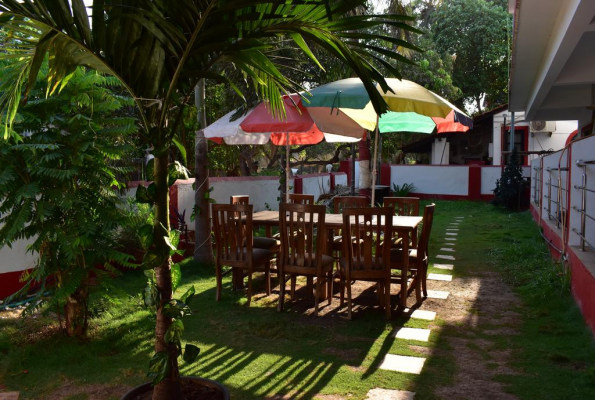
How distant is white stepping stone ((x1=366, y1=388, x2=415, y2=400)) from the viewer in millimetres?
2916

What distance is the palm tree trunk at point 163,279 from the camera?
7.42 feet

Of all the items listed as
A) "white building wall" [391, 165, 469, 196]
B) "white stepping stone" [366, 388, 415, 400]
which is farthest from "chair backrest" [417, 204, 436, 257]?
"white building wall" [391, 165, 469, 196]

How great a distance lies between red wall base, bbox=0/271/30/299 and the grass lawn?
0.67 meters

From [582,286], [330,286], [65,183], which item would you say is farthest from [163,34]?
[582,286]

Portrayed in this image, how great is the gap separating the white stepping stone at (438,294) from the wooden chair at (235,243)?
175cm

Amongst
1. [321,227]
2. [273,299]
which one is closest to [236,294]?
[273,299]

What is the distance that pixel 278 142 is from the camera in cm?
771

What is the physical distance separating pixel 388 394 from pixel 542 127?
18586mm

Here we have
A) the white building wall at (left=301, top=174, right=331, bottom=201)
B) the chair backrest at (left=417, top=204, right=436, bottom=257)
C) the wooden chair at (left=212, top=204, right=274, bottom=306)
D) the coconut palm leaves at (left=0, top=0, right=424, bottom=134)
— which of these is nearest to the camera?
the coconut palm leaves at (left=0, top=0, right=424, bottom=134)

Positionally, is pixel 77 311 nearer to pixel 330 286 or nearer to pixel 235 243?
pixel 235 243

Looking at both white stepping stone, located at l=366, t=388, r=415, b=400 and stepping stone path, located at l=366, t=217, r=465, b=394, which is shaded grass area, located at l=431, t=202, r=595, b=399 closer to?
stepping stone path, located at l=366, t=217, r=465, b=394

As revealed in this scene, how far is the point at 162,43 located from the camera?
2.15m

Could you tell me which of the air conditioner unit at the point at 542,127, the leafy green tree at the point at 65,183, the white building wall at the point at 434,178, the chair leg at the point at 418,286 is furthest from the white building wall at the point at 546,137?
the leafy green tree at the point at 65,183

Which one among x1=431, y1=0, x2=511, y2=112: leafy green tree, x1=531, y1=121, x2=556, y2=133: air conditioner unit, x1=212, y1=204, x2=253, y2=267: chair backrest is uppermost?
x1=431, y1=0, x2=511, y2=112: leafy green tree
